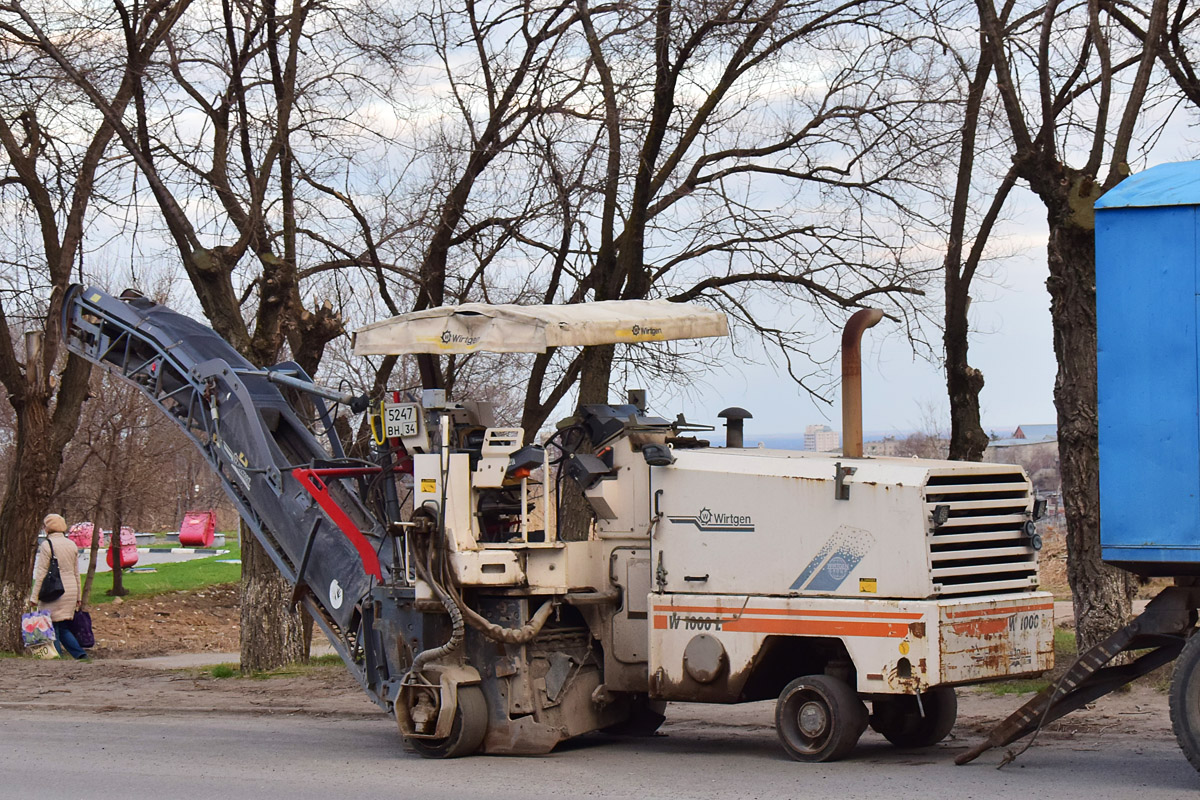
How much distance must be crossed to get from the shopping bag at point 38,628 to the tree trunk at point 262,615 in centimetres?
371

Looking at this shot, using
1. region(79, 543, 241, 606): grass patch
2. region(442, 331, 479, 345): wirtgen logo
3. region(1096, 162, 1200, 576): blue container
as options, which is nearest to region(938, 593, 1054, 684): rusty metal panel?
region(1096, 162, 1200, 576): blue container

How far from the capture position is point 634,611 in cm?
1028

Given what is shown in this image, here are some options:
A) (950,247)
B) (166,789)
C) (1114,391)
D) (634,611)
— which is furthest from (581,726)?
(950,247)

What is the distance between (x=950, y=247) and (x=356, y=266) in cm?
681

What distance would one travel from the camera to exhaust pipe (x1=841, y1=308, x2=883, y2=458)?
10.1 metres

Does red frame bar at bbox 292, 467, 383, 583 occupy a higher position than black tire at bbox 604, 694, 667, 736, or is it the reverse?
red frame bar at bbox 292, 467, 383, 583

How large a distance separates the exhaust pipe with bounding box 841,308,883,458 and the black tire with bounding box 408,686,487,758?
122 inches

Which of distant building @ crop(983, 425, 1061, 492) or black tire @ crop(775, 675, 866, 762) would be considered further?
distant building @ crop(983, 425, 1061, 492)

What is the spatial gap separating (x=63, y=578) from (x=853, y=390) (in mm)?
11802

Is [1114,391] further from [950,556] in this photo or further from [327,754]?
[327,754]

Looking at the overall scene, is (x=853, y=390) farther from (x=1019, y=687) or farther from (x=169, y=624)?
(x=169, y=624)

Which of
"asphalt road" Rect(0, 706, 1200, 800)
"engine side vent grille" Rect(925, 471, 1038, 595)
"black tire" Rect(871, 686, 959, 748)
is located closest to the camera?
"asphalt road" Rect(0, 706, 1200, 800)

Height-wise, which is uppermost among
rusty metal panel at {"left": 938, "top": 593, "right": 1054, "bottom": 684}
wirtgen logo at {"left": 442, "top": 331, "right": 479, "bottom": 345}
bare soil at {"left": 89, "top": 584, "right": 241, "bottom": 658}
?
wirtgen logo at {"left": 442, "top": 331, "right": 479, "bottom": 345}

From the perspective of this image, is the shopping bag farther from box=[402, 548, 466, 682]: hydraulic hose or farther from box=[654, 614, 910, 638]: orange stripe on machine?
box=[654, 614, 910, 638]: orange stripe on machine
